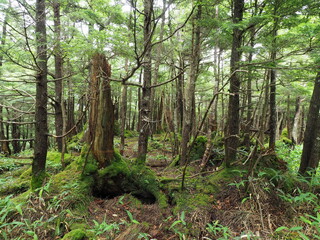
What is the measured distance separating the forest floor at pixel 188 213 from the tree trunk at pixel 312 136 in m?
0.63

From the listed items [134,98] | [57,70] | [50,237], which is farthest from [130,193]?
[134,98]

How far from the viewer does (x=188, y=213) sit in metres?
3.71

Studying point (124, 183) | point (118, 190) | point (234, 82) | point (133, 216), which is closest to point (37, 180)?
point (118, 190)

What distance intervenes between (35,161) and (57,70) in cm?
549

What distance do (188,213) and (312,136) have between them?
372cm

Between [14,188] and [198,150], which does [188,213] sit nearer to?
[198,150]

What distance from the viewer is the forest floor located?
297 centimetres

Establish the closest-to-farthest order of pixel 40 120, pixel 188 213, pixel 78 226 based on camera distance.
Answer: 1. pixel 78 226
2. pixel 188 213
3. pixel 40 120

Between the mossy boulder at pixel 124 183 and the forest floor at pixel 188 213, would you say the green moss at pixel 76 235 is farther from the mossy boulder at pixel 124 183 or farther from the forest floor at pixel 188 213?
the mossy boulder at pixel 124 183

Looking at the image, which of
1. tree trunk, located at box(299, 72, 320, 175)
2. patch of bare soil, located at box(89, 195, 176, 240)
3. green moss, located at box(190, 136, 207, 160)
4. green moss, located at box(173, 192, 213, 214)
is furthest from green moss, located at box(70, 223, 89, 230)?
tree trunk, located at box(299, 72, 320, 175)

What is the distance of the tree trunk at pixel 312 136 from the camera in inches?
175

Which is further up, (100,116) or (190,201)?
(100,116)

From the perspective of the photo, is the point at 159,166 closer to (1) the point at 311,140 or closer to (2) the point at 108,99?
(2) the point at 108,99

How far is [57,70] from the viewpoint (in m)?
8.05
